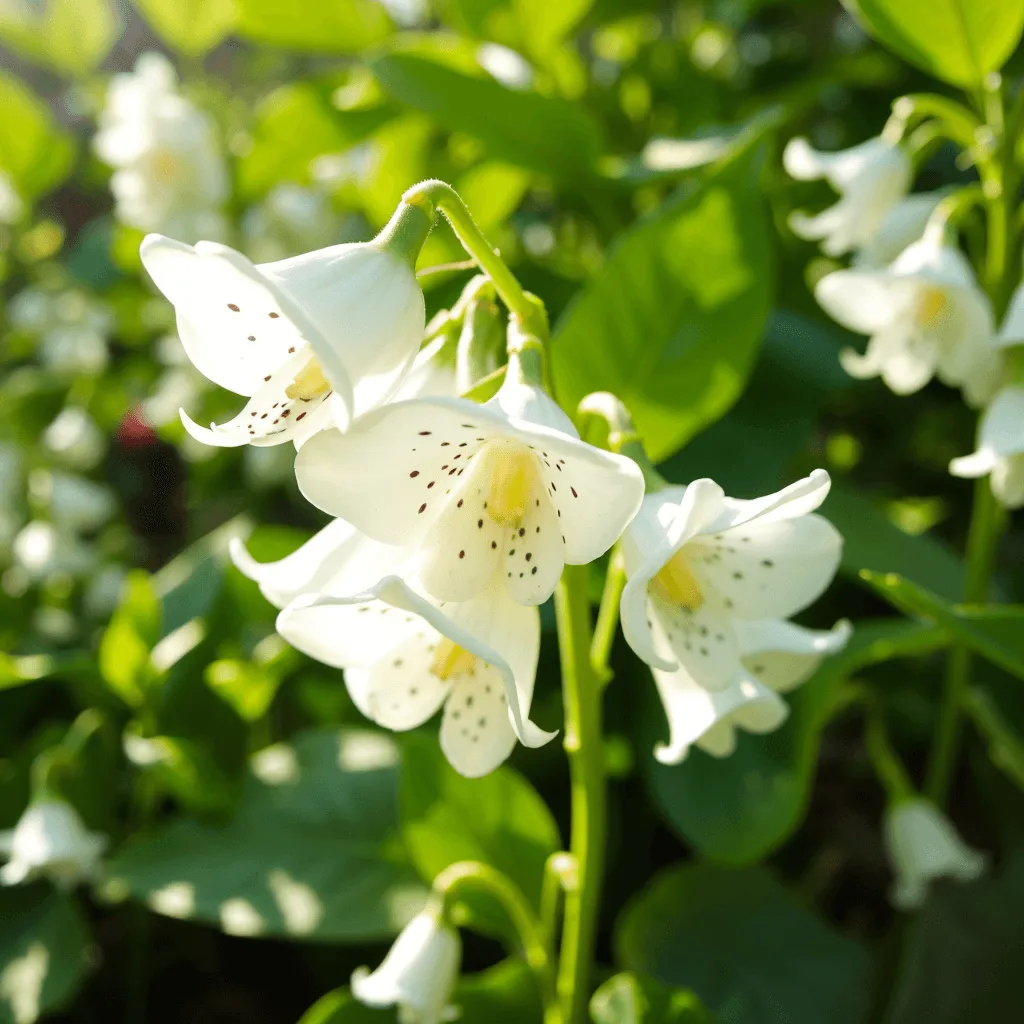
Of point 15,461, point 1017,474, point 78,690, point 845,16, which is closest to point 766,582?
point 1017,474

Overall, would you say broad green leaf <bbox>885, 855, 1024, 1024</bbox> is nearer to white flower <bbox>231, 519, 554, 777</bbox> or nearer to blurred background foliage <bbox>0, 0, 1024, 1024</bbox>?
blurred background foliage <bbox>0, 0, 1024, 1024</bbox>

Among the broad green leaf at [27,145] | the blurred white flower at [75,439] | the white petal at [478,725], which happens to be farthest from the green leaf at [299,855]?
the broad green leaf at [27,145]

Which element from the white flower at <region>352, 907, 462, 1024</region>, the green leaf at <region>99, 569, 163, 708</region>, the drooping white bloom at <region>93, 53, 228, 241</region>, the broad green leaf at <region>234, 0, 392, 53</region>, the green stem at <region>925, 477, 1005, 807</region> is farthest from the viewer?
the drooping white bloom at <region>93, 53, 228, 241</region>

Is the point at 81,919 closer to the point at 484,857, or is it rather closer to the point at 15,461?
the point at 484,857

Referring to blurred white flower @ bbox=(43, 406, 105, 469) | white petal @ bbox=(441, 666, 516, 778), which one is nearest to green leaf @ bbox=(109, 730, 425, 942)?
white petal @ bbox=(441, 666, 516, 778)

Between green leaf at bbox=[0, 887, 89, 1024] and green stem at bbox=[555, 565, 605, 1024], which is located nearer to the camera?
green stem at bbox=[555, 565, 605, 1024]

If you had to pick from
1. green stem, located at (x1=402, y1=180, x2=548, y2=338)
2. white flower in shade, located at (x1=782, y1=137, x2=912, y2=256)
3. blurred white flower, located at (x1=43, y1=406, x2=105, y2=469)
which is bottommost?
blurred white flower, located at (x1=43, y1=406, x2=105, y2=469)

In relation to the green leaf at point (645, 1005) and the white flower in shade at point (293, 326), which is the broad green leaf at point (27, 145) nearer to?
the white flower in shade at point (293, 326)

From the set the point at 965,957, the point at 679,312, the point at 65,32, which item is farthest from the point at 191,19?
the point at 965,957
